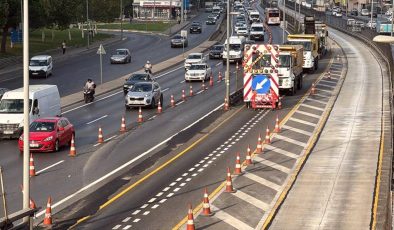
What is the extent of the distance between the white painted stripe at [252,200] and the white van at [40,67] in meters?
45.4

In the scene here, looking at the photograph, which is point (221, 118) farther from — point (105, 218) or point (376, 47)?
point (376, 47)

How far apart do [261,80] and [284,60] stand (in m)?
5.26

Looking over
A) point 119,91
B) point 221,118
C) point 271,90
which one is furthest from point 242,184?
point 119,91

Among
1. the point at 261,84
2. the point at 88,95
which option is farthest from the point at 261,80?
the point at 88,95

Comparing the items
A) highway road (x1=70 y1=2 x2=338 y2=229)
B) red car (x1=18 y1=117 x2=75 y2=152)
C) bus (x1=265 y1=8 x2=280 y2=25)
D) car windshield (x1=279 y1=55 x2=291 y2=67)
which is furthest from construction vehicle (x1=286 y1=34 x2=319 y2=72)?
bus (x1=265 y1=8 x2=280 y2=25)

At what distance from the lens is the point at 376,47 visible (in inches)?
3634

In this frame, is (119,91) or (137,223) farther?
(119,91)

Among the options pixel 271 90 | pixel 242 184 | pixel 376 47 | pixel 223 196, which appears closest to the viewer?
pixel 223 196

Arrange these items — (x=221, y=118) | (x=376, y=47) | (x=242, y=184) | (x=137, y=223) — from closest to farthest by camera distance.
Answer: (x=137, y=223), (x=242, y=184), (x=221, y=118), (x=376, y=47)

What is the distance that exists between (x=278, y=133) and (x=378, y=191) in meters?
11.8

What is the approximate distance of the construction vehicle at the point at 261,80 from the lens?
153 ft

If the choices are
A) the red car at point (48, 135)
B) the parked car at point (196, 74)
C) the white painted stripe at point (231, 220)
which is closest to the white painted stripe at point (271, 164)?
the white painted stripe at point (231, 220)

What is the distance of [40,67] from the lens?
6906 cm

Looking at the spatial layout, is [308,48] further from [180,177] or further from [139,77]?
[180,177]
